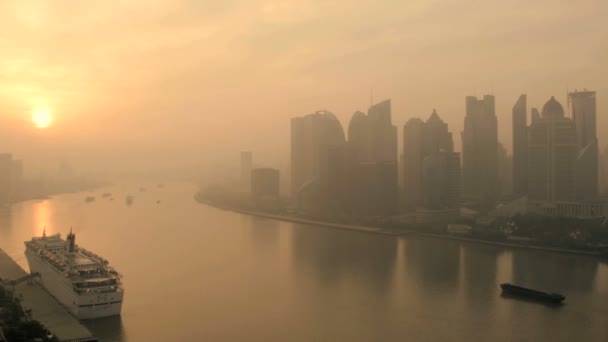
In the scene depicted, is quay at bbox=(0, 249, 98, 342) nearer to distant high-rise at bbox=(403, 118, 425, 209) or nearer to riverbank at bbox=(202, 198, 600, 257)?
riverbank at bbox=(202, 198, 600, 257)

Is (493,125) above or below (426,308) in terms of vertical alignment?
above

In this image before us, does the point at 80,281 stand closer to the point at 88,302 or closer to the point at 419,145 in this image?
the point at 88,302

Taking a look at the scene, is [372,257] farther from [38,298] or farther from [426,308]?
[38,298]

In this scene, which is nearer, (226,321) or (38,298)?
(226,321)

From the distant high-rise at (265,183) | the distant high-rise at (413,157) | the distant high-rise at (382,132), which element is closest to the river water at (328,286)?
the distant high-rise at (413,157)

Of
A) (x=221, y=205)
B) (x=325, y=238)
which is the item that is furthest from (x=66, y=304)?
(x=221, y=205)

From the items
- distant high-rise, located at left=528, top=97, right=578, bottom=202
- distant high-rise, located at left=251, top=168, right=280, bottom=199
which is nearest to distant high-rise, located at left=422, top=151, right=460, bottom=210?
distant high-rise, located at left=528, top=97, right=578, bottom=202

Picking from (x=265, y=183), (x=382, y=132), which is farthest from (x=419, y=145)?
(x=265, y=183)
